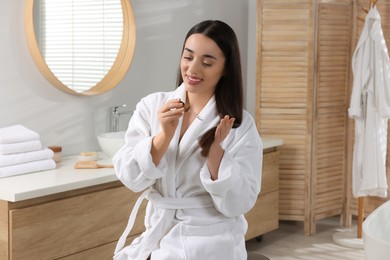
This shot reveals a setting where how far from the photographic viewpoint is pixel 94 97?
3.53 meters

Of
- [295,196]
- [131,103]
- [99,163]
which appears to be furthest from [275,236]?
[99,163]

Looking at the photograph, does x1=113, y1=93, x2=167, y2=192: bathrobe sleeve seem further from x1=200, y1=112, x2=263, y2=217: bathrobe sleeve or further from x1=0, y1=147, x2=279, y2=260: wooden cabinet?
x1=0, y1=147, x2=279, y2=260: wooden cabinet

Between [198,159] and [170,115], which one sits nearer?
[170,115]

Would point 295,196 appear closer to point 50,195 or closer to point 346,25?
point 346,25

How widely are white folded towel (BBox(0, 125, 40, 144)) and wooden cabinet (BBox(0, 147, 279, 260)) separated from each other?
1.10ft

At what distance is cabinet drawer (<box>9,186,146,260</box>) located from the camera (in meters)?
2.50

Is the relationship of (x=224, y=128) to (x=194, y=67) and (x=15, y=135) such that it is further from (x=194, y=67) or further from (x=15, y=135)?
(x=15, y=135)

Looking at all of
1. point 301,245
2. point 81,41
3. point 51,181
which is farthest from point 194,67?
point 301,245

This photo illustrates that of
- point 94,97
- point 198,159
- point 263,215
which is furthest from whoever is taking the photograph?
point 263,215

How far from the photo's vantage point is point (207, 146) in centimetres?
182

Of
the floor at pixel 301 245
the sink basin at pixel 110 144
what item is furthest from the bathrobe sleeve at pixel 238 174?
the floor at pixel 301 245

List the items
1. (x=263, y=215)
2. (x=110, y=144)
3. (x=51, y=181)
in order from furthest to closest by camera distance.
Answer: (x=263, y=215) → (x=110, y=144) → (x=51, y=181)

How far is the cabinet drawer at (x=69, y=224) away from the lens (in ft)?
8.20

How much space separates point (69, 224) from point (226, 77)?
118cm
